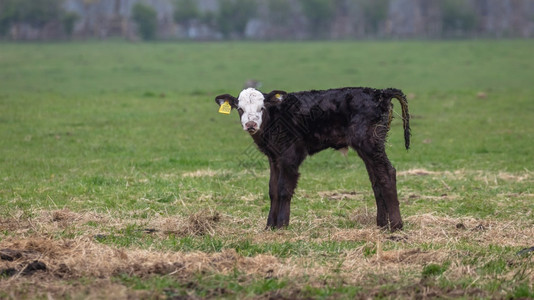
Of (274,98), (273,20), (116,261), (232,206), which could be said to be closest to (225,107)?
(274,98)

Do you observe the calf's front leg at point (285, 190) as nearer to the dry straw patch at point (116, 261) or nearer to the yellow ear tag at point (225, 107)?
the yellow ear tag at point (225, 107)

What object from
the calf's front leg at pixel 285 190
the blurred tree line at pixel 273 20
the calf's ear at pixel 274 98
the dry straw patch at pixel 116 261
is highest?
the blurred tree line at pixel 273 20

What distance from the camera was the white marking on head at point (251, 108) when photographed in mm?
9094

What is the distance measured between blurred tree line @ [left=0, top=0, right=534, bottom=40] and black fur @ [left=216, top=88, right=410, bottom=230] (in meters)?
56.0

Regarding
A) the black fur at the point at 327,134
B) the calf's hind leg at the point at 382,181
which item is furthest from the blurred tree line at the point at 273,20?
the calf's hind leg at the point at 382,181

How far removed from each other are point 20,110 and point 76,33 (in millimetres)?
46732

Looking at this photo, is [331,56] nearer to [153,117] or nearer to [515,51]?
[515,51]

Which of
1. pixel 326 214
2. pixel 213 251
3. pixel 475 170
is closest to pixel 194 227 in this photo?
pixel 213 251

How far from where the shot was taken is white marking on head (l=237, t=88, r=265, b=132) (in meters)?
9.09

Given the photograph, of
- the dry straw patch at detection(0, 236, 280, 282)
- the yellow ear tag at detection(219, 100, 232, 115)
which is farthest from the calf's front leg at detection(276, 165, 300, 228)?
the dry straw patch at detection(0, 236, 280, 282)

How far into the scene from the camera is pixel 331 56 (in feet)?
148

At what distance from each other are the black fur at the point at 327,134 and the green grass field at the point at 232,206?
35 cm

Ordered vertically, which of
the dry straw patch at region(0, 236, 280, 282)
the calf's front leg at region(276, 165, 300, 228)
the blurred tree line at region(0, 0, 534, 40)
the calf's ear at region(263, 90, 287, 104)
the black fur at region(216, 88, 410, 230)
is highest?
the blurred tree line at region(0, 0, 534, 40)

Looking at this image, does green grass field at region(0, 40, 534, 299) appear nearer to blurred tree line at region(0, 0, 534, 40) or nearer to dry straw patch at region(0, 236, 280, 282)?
dry straw patch at region(0, 236, 280, 282)
